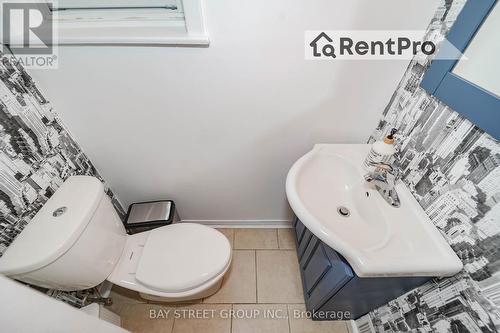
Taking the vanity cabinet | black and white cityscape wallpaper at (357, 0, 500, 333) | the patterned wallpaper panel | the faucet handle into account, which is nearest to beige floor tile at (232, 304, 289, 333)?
the vanity cabinet

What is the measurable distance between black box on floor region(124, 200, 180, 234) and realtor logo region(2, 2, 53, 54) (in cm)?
86

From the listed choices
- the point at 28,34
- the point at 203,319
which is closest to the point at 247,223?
the point at 203,319

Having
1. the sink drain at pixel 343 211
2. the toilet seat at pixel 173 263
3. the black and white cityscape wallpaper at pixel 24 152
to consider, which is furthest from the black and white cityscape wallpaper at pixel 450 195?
the black and white cityscape wallpaper at pixel 24 152

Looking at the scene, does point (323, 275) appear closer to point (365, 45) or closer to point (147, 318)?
point (365, 45)

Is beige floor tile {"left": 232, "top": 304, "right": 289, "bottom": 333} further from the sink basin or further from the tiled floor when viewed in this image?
the sink basin

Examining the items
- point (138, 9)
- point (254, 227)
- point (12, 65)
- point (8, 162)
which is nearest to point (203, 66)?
point (138, 9)

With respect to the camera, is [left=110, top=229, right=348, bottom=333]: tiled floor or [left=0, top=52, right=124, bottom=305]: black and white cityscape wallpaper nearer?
[left=0, top=52, right=124, bottom=305]: black and white cityscape wallpaper

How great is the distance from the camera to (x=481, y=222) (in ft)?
1.94

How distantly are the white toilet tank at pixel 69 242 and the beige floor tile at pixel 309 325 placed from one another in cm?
99

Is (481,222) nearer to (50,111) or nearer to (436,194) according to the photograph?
(436,194)

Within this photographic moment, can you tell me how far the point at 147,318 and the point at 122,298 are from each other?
0.21m

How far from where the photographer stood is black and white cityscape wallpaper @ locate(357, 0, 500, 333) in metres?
0.57

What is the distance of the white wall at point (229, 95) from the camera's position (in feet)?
2.47

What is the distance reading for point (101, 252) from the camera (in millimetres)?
896
